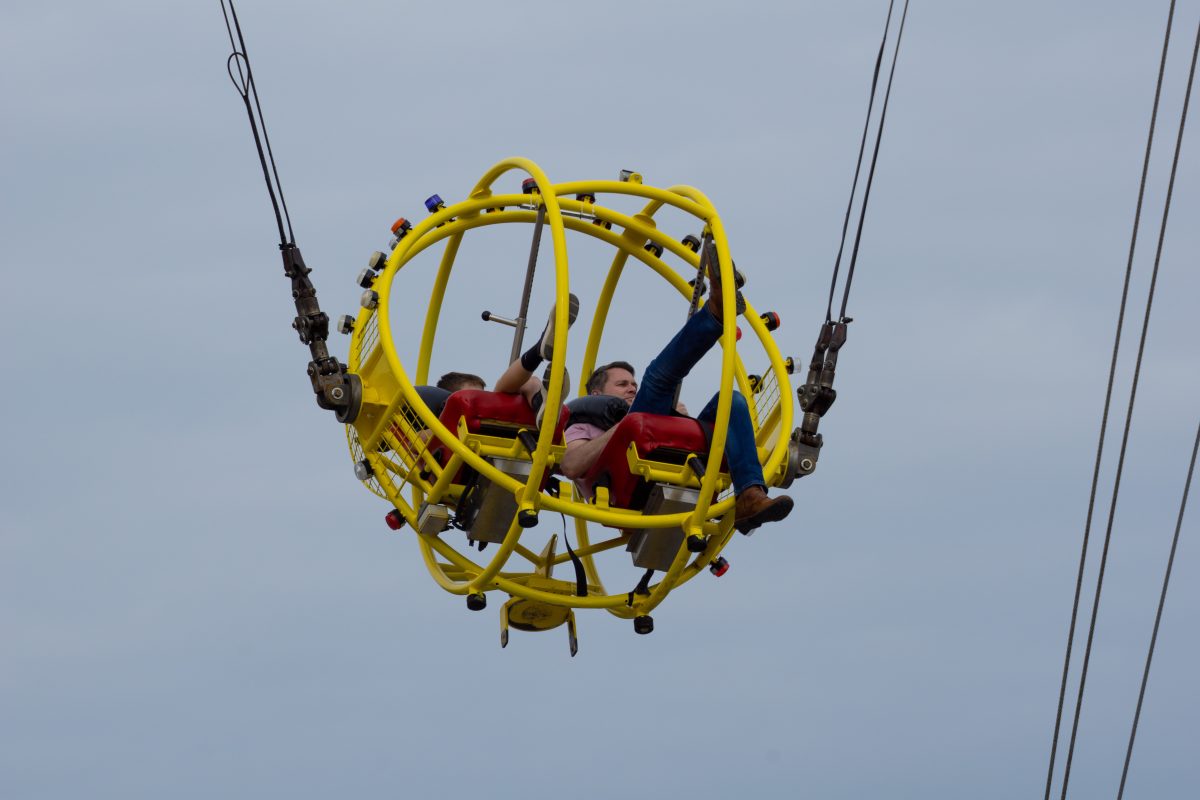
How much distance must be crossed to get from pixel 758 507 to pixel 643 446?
0.76m

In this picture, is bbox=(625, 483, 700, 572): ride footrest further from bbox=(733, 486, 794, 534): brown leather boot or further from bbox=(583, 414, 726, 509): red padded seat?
bbox=(733, 486, 794, 534): brown leather boot

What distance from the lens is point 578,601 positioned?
17047mm

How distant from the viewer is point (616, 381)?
17891mm

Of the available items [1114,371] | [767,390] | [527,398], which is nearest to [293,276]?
[527,398]

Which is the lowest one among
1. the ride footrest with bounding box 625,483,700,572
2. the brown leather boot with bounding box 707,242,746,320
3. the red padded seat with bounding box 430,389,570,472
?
the ride footrest with bounding box 625,483,700,572

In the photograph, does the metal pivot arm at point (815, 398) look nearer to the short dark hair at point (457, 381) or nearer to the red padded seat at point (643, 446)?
the red padded seat at point (643, 446)

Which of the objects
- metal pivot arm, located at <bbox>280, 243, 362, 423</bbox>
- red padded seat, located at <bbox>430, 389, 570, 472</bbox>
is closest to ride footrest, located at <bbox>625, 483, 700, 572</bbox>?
red padded seat, located at <bbox>430, 389, 570, 472</bbox>

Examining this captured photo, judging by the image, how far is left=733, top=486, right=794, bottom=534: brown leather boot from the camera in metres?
16.1

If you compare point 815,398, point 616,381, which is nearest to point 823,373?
point 815,398

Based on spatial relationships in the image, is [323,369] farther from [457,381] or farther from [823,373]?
[823,373]

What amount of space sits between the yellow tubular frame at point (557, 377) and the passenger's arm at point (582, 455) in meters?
0.21

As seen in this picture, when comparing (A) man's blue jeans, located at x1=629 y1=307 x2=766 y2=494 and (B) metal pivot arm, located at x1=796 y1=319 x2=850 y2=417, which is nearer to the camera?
(A) man's blue jeans, located at x1=629 y1=307 x2=766 y2=494

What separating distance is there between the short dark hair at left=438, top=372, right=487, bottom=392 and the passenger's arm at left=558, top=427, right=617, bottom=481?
1.70 m

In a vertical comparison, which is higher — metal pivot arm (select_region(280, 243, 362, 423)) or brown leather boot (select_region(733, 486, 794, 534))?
metal pivot arm (select_region(280, 243, 362, 423))
